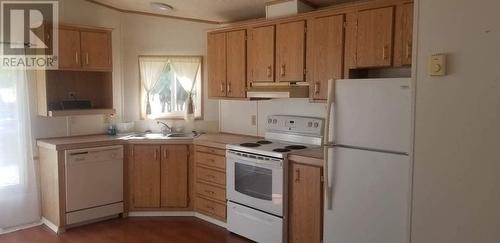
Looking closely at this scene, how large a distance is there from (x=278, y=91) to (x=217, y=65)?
103 cm

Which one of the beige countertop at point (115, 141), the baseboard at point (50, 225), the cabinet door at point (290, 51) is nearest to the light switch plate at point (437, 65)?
the cabinet door at point (290, 51)

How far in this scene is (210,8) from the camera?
4.17 metres

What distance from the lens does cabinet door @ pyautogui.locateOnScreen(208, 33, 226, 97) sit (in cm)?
435

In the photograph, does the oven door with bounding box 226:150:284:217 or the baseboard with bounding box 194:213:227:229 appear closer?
the oven door with bounding box 226:150:284:217

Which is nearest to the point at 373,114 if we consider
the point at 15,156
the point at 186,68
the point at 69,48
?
the point at 186,68

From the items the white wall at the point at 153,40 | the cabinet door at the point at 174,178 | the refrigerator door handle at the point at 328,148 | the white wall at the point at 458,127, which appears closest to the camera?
the white wall at the point at 458,127

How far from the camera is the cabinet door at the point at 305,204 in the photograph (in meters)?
3.13

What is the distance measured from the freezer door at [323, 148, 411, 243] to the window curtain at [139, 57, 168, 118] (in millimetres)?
2768

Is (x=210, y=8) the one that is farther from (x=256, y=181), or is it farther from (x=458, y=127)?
(x=458, y=127)

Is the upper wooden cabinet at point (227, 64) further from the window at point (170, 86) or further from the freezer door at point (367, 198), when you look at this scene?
the freezer door at point (367, 198)

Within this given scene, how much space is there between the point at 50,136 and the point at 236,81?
84.6 inches

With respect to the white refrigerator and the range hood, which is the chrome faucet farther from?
the white refrigerator

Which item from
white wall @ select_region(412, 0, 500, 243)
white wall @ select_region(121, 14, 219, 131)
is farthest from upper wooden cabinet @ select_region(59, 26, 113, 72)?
white wall @ select_region(412, 0, 500, 243)

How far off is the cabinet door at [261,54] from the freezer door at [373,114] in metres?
1.18
